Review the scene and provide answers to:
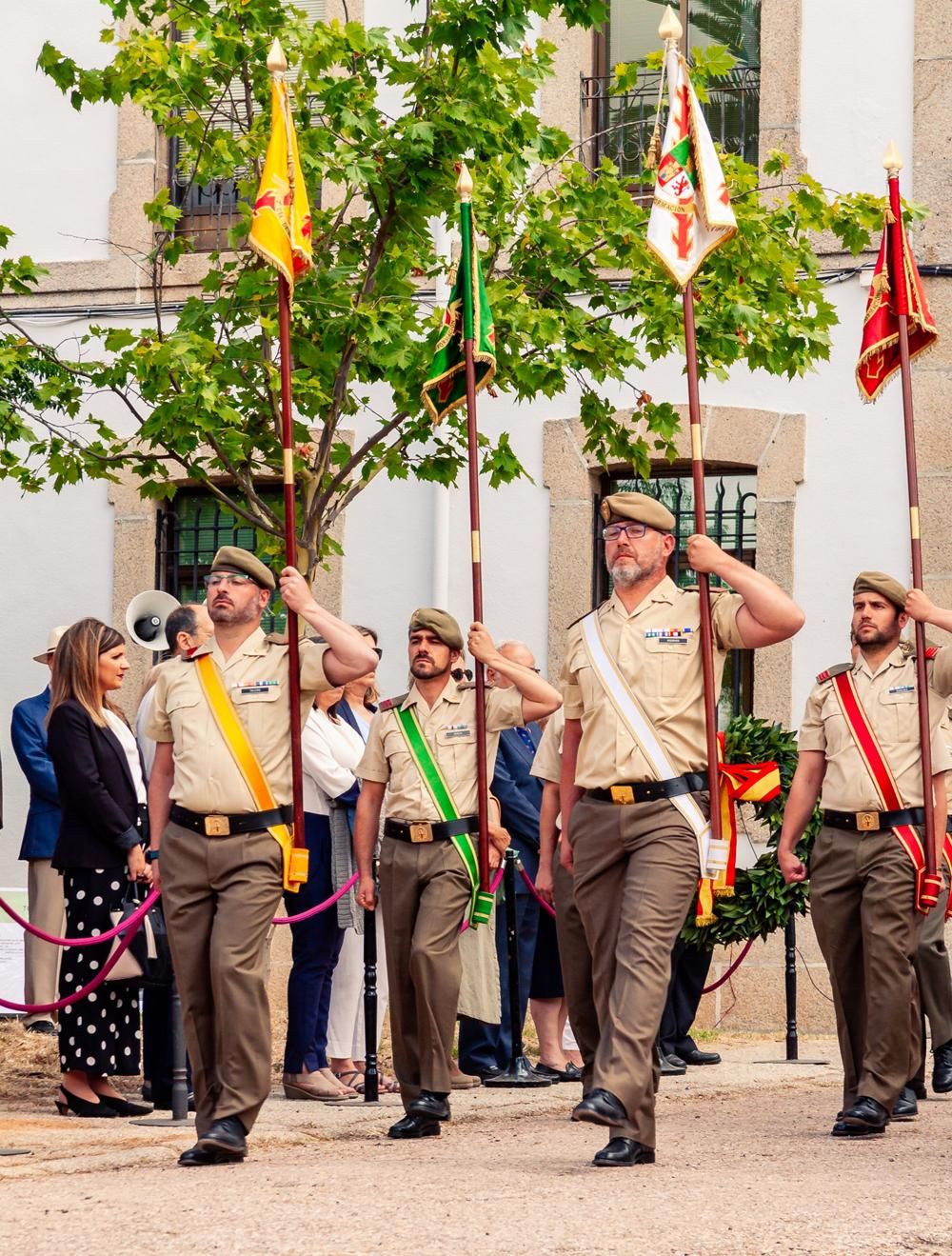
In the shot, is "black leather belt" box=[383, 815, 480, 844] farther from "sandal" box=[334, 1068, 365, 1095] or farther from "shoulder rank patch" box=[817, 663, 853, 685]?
"sandal" box=[334, 1068, 365, 1095]

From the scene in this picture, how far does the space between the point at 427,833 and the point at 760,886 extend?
2.93 metres

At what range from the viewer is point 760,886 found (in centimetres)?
1107

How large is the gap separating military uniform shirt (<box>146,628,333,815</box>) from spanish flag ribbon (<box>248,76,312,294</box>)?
151 centimetres

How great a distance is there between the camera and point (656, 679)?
772cm

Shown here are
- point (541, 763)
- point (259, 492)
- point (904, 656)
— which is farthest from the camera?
point (259, 492)

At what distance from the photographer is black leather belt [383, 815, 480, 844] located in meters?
8.64

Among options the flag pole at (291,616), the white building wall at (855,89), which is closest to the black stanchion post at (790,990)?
the flag pole at (291,616)

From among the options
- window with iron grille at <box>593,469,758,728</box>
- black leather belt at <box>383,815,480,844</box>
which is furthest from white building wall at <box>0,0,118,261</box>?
black leather belt at <box>383,815,480,844</box>

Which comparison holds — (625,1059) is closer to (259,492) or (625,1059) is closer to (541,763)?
(541,763)

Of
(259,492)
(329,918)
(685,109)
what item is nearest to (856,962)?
(329,918)

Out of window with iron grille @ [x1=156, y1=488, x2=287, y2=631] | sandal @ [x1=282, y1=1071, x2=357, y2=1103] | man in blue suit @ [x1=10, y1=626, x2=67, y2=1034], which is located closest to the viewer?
sandal @ [x1=282, y1=1071, x2=357, y2=1103]

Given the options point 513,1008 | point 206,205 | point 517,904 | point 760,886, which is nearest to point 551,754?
point 517,904

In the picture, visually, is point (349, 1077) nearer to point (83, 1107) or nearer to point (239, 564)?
point (83, 1107)

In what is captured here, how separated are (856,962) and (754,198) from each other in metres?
4.57
